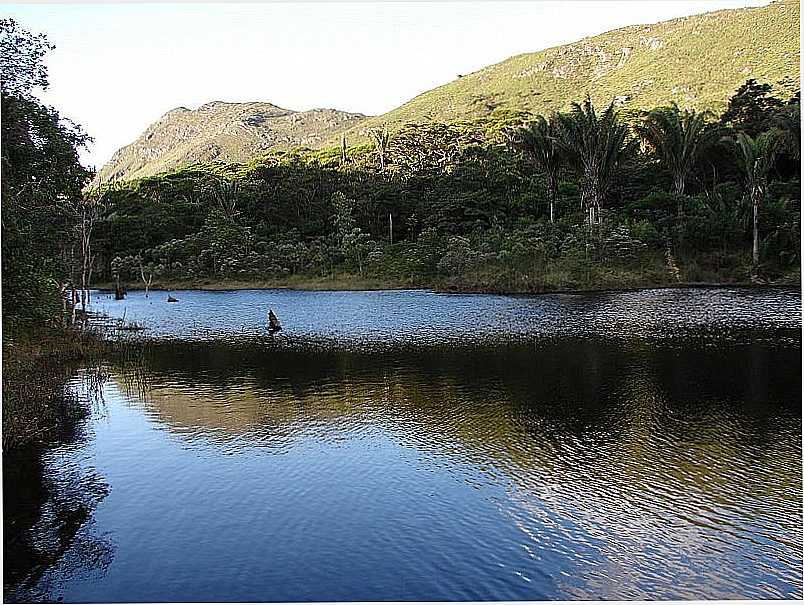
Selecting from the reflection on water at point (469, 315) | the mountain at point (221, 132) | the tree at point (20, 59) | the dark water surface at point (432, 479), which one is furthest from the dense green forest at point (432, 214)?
the mountain at point (221, 132)

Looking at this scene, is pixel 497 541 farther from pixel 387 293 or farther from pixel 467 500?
pixel 387 293

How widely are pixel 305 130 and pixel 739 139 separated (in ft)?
248

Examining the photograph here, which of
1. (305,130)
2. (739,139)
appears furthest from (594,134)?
(305,130)

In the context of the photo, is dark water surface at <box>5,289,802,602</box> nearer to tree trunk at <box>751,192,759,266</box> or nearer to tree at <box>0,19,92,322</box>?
tree at <box>0,19,92,322</box>

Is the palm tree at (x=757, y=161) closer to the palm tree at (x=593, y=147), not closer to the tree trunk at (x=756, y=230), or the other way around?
the tree trunk at (x=756, y=230)

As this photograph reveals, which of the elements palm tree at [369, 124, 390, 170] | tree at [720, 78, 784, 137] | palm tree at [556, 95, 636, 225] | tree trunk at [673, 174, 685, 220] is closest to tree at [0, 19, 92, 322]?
palm tree at [556, 95, 636, 225]

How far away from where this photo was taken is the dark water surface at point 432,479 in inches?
193

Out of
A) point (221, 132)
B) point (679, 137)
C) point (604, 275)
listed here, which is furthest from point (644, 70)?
point (221, 132)

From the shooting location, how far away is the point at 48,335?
40.1 ft

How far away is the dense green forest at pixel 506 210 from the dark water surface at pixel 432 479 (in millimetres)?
12485

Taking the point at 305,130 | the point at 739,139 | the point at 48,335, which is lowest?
the point at 48,335

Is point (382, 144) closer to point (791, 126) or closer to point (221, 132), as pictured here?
point (791, 126)

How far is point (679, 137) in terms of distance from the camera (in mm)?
27484

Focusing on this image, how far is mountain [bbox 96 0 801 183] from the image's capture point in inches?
1598
